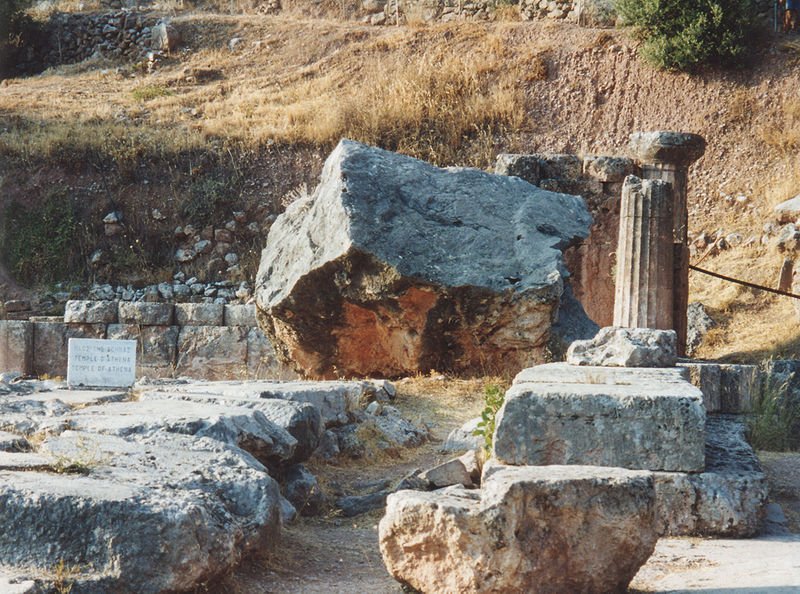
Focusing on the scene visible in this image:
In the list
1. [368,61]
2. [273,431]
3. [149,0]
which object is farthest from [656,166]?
[149,0]

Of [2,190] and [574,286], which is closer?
[574,286]

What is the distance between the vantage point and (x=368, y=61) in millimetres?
22828

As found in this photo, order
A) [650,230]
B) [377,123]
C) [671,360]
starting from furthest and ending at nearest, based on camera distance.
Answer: [377,123] → [650,230] → [671,360]

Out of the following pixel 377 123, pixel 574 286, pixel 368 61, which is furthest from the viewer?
pixel 368 61

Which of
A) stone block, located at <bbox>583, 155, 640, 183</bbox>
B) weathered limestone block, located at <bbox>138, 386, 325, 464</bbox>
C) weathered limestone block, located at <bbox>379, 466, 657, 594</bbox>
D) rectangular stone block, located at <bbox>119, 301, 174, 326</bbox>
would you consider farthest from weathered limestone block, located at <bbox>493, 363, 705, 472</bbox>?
stone block, located at <bbox>583, 155, 640, 183</bbox>

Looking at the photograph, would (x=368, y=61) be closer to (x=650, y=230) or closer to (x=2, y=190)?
(x=2, y=190)

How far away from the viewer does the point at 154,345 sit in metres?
12.7

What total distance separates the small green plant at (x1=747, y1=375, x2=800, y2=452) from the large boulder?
207 centimetres

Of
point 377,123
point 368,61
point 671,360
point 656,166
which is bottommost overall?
point 671,360

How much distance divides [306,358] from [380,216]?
159 cm

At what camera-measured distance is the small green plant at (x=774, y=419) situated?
7.73 m

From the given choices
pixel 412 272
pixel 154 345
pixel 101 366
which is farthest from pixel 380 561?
pixel 154 345

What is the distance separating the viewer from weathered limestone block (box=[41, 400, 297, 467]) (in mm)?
5586

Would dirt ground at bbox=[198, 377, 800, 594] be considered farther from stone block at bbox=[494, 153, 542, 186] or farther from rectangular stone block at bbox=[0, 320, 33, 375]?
rectangular stone block at bbox=[0, 320, 33, 375]
